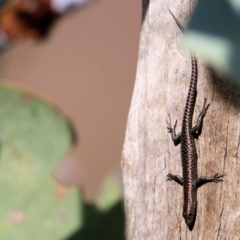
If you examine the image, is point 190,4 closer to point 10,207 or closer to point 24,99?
point 24,99

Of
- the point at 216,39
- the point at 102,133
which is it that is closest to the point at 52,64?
the point at 102,133

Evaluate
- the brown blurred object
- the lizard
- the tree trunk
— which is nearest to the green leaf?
the brown blurred object

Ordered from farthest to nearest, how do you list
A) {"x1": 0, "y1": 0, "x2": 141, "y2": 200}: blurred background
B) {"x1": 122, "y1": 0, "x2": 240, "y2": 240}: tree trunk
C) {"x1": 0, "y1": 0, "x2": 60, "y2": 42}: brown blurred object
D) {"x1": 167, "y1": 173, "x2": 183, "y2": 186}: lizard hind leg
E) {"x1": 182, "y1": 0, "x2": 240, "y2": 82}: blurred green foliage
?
{"x1": 0, "y1": 0, "x2": 141, "y2": 200}: blurred background
{"x1": 0, "y1": 0, "x2": 60, "y2": 42}: brown blurred object
{"x1": 167, "y1": 173, "x2": 183, "y2": 186}: lizard hind leg
{"x1": 122, "y1": 0, "x2": 240, "y2": 240}: tree trunk
{"x1": 182, "y1": 0, "x2": 240, "y2": 82}: blurred green foliage

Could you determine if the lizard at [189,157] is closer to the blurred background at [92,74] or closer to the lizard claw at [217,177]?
the lizard claw at [217,177]

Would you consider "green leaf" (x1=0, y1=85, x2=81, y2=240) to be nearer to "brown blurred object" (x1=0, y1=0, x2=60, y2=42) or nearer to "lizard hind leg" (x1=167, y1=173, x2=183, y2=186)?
"brown blurred object" (x1=0, y1=0, x2=60, y2=42)

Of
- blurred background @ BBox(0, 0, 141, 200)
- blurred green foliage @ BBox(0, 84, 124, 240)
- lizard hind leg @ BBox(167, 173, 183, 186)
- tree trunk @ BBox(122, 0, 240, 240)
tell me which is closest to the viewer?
tree trunk @ BBox(122, 0, 240, 240)

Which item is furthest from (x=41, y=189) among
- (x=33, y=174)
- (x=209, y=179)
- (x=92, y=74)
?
(x=92, y=74)
